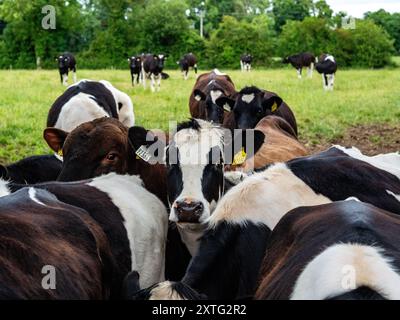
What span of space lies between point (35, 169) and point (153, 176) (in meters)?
1.68

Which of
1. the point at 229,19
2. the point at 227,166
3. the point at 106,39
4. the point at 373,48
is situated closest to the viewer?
the point at 227,166

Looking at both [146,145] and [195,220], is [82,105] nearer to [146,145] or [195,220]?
[146,145]

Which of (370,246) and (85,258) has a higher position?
(370,246)

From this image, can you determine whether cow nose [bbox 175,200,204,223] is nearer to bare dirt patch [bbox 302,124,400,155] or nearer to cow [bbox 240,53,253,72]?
bare dirt patch [bbox 302,124,400,155]

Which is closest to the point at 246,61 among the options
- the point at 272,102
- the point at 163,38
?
the point at 163,38

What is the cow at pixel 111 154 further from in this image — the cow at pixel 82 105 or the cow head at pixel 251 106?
the cow at pixel 82 105

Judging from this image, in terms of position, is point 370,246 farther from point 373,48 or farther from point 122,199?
point 373,48

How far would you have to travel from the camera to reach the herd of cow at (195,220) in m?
2.80

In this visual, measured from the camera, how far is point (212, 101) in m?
10.9

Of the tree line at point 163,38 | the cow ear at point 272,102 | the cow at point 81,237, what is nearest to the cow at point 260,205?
the cow at point 81,237
